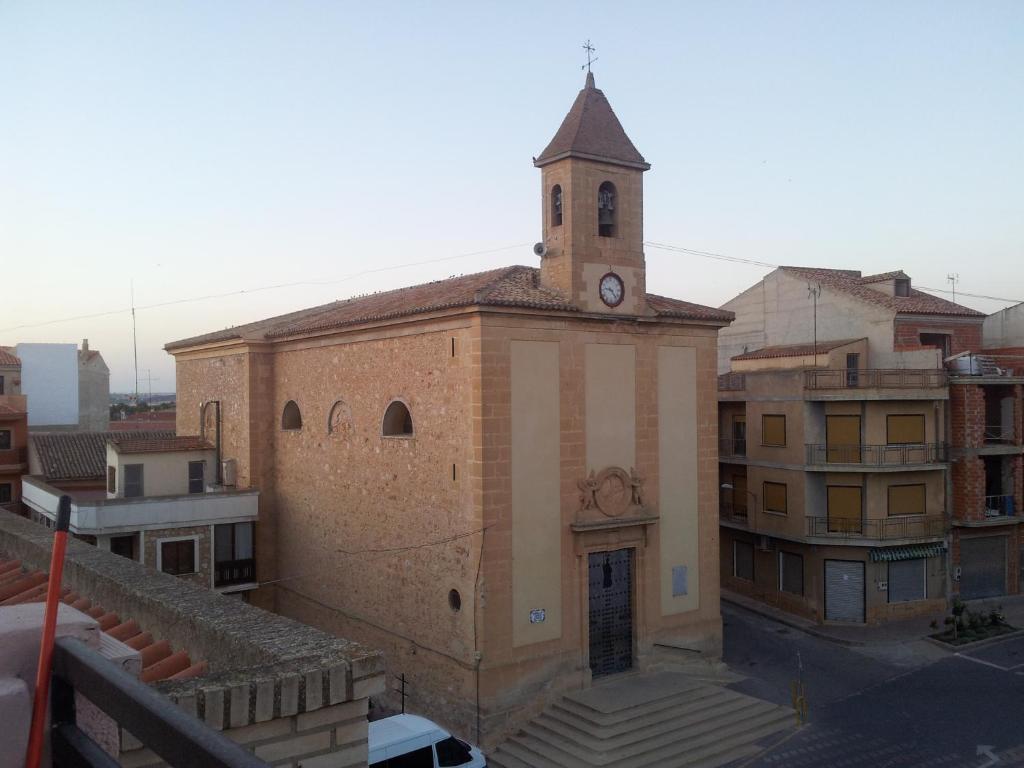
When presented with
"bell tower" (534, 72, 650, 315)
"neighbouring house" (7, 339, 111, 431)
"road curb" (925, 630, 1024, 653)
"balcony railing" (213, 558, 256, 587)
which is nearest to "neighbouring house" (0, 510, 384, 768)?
"bell tower" (534, 72, 650, 315)

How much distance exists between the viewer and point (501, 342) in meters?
17.7

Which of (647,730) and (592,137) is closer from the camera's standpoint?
(647,730)

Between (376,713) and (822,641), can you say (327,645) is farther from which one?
(822,641)

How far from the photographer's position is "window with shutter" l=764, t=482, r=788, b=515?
1080 inches

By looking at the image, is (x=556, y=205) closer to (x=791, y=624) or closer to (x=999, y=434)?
(x=791, y=624)

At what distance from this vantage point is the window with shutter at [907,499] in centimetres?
2639

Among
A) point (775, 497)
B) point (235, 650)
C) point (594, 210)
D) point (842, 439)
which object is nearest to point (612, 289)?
point (594, 210)

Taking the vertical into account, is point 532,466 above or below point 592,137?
below

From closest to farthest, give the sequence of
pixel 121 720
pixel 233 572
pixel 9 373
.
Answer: pixel 121 720
pixel 233 572
pixel 9 373

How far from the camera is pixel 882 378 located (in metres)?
26.8

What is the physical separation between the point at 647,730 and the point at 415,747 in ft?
17.2

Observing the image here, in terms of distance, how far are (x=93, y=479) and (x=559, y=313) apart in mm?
21824

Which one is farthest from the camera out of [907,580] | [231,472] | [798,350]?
[798,350]

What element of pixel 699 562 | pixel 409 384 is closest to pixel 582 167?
pixel 409 384
